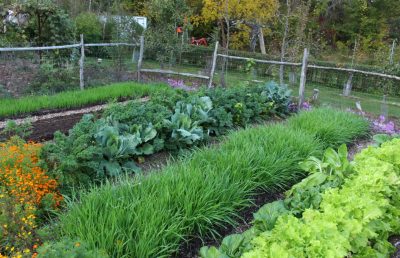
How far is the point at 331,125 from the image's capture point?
5703mm

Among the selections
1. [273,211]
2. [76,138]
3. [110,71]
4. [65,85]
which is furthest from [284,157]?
[110,71]

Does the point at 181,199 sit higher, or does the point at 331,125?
the point at 331,125

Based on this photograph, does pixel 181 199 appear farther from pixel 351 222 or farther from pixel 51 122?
pixel 51 122

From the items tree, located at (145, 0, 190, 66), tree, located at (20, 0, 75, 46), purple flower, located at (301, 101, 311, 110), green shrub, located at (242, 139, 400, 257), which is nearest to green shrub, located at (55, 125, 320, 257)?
green shrub, located at (242, 139, 400, 257)

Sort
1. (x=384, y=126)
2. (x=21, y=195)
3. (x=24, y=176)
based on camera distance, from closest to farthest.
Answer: (x=21, y=195) → (x=24, y=176) → (x=384, y=126)

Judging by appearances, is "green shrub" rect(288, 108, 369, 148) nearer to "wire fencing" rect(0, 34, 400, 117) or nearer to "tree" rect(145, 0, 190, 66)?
"wire fencing" rect(0, 34, 400, 117)

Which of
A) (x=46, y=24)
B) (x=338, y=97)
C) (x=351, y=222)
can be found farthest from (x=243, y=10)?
Result: (x=351, y=222)

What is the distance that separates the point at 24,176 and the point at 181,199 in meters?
1.39

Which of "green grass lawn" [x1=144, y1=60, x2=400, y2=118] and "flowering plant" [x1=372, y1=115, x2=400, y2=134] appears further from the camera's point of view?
"green grass lawn" [x1=144, y1=60, x2=400, y2=118]

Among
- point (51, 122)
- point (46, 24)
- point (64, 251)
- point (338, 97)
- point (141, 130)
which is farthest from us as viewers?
point (338, 97)

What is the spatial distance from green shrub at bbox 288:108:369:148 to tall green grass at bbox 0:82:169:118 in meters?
4.02

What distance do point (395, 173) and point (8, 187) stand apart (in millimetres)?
3439

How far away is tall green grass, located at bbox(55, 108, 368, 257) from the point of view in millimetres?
2520

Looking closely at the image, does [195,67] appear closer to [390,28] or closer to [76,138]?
[76,138]
